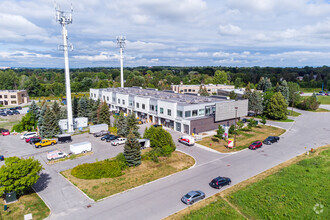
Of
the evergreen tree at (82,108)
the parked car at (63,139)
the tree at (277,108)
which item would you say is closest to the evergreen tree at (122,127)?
the parked car at (63,139)

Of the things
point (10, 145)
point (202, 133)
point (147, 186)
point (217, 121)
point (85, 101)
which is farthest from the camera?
point (85, 101)

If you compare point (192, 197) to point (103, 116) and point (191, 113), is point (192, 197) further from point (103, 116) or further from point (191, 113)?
point (103, 116)

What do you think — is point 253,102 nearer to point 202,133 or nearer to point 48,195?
point 202,133

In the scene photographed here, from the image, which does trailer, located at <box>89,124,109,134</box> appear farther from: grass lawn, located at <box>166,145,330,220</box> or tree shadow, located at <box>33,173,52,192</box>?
grass lawn, located at <box>166,145,330,220</box>

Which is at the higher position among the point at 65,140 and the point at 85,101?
the point at 85,101

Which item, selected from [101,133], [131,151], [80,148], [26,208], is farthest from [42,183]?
[101,133]

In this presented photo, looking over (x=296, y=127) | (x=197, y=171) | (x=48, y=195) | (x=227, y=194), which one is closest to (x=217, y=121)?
(x=296, y=127)

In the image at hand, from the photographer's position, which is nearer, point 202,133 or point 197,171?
point 197,171

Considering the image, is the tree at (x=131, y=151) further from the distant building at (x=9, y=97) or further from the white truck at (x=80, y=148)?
the distant building at (x=9, y=97)
